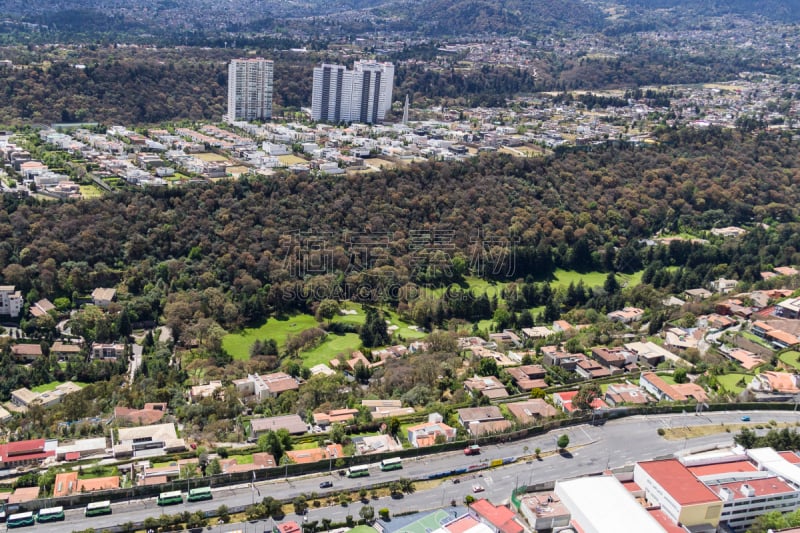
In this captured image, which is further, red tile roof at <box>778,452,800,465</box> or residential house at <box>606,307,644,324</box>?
residential house at <box>606,307,644,324</box>

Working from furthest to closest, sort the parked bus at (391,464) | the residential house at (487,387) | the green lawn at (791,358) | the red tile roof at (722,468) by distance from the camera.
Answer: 1. the green lawn at (791,358)
2. the residential house at (487,387)
3. the parked bus at (391,464)
4. the red tile roof at (722,468)

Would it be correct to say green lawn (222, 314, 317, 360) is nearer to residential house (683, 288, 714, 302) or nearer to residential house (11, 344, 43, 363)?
residential house (11, 344, 43, 363)

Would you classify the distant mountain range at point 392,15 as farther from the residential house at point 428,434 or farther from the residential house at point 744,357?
the residential house at point 744,357

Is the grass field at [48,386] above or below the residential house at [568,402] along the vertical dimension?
below

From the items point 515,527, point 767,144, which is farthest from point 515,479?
point 767,144

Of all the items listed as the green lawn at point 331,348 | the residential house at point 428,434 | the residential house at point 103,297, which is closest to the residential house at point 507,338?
the green lawn at point 331,348

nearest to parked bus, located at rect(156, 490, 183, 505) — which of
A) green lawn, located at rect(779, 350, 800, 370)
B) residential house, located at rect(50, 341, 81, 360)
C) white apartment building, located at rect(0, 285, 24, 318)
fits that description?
residential house, located at rect(50, 341, 81, 360)
